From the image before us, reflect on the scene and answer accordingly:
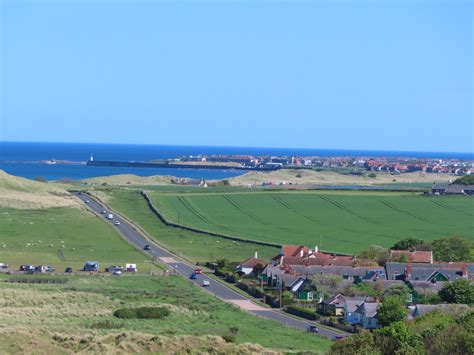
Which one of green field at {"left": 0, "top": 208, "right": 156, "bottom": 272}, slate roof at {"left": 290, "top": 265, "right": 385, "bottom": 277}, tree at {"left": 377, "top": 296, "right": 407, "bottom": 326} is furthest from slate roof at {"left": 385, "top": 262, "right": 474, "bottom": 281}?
green field at {"left": 0, "top": 208, "right": 156, "bottom": 272}

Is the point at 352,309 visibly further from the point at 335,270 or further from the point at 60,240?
the point at 60,240

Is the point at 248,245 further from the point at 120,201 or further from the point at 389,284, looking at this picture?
the point at 120,201

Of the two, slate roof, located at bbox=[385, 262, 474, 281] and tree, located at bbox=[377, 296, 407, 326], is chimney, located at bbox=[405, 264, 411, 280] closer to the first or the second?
slate roof, located at bbox=[385, 262, 474, 281]

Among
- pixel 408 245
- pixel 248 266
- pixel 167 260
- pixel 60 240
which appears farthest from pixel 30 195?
pixel 408 245

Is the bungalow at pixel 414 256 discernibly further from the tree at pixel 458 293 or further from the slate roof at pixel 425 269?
the tree at pixel 458 293

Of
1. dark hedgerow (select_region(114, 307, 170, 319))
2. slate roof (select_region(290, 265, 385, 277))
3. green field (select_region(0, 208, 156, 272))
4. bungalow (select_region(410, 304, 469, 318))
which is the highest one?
bungalow (select_region(410, 304, 469, 318))

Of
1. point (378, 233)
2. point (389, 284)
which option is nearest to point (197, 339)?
point (389, 284)
